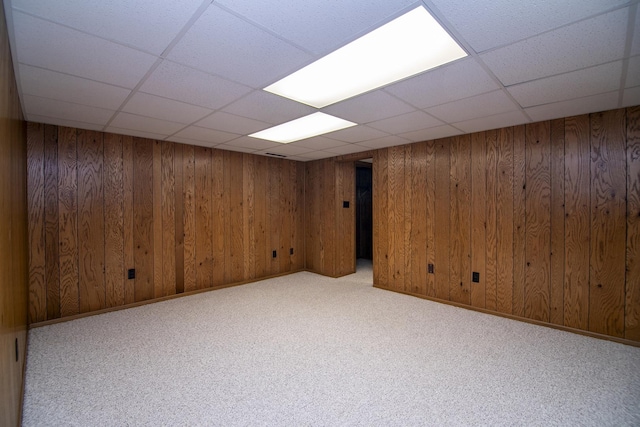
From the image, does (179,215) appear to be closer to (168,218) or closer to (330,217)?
(168,218)

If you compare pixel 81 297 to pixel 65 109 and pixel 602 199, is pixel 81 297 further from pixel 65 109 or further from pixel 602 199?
pixel 602 199

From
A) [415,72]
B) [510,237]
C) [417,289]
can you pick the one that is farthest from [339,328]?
[415,72]

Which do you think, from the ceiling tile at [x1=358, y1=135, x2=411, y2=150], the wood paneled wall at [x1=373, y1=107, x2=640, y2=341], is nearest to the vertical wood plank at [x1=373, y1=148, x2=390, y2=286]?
the wood paneled wall at [x1=373, y1=107, x2=640, y2=341]

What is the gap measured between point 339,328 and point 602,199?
2.85 meters

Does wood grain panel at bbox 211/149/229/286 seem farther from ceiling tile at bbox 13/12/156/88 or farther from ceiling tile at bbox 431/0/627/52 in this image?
ceiling tile at bbox 431/0/627/52

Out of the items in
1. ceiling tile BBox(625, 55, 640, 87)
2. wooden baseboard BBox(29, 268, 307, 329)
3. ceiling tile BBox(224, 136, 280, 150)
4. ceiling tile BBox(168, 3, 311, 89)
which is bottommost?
wooden baseboard BBox(29, 268, 307, 329)

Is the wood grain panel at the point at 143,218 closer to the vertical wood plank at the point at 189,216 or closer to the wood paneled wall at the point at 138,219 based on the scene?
the wood paneled wall at the point at 138,219

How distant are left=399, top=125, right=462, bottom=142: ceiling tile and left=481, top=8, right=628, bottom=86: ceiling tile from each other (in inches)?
51.7

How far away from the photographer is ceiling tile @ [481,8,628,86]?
1443 millimetres

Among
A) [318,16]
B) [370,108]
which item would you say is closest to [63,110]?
[318,16]

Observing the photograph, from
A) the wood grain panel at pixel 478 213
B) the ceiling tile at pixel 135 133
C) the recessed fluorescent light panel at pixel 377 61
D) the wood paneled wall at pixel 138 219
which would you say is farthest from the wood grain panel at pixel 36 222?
the wood grain panel at pixel 478 213

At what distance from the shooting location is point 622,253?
2.64 meters

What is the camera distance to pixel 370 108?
2.59 m

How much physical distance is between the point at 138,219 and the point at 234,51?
2.98 metres
